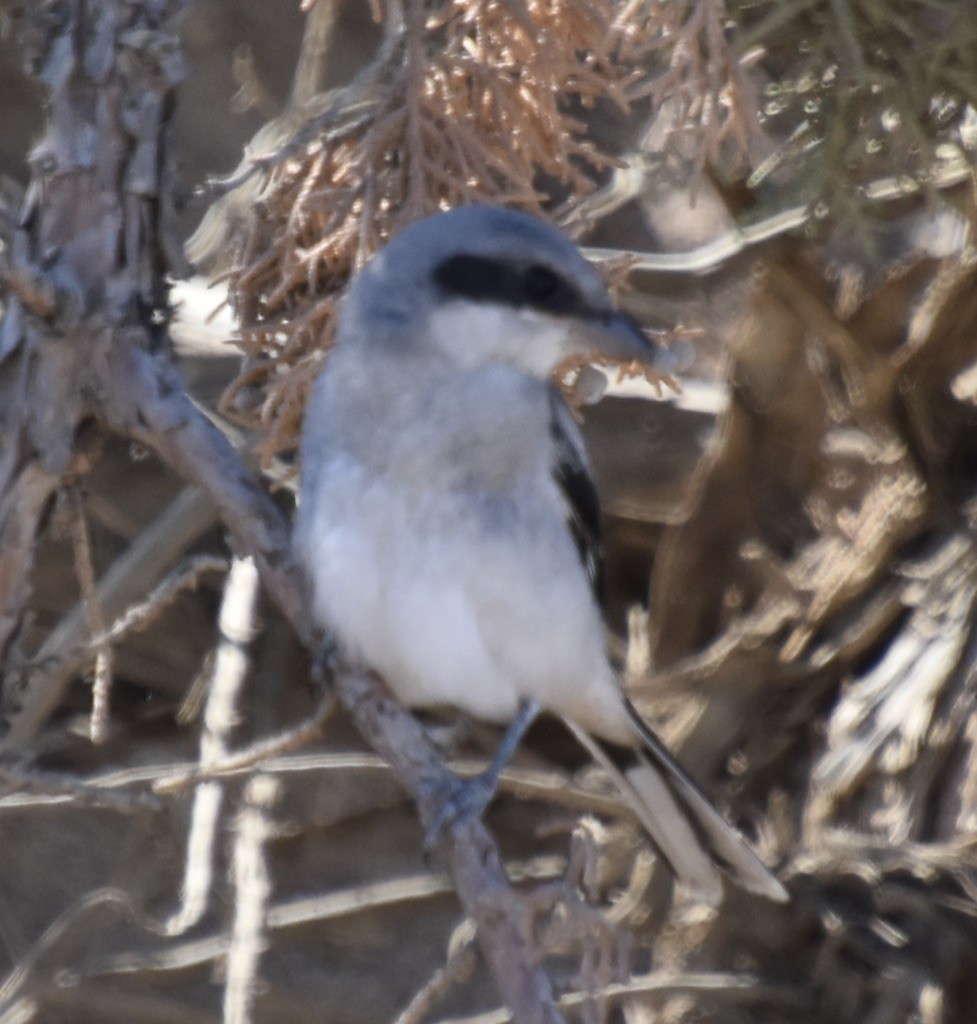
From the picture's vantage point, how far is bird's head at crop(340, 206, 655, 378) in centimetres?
187

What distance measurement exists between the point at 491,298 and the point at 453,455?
202 mm

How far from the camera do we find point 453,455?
1920mm

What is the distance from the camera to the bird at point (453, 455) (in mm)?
1896

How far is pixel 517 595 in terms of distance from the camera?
1992mm

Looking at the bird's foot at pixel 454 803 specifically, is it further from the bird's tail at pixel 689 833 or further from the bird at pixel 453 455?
the bird's tail at pixel 689 833

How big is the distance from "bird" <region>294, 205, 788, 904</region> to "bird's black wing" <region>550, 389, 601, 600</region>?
1 centimetres

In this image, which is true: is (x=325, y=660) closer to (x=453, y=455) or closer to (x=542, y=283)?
(x=453, y=455)

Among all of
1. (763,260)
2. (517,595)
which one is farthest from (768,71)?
(517,595)

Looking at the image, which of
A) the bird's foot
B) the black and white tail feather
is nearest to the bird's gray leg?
the bird's foot

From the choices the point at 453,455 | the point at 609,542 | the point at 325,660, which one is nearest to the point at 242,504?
the point at 453,455

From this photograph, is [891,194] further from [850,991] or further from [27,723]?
[27,723]

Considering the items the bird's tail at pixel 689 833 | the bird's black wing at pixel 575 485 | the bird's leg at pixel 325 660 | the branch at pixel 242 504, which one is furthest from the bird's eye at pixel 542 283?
the bird's tail at pixel 689 833

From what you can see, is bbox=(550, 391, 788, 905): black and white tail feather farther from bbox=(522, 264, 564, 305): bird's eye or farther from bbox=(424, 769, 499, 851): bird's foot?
bbox=(424, 769, 499, 851): bird's foot

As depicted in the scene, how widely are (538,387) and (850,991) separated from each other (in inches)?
62.3
